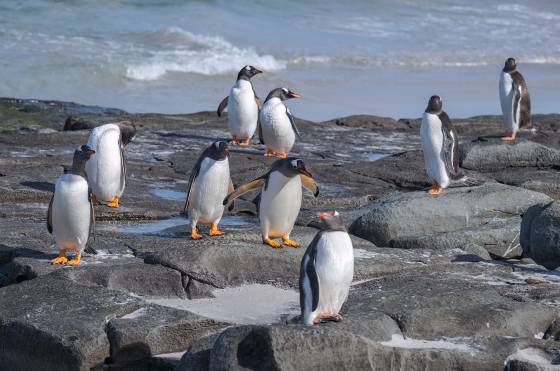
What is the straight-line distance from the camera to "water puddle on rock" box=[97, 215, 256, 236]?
8500 millimetres

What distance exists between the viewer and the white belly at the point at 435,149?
10133 millimetres

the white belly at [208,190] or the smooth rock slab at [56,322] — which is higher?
the white belly at [208,190]

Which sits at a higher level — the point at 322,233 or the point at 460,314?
the point at 322,233

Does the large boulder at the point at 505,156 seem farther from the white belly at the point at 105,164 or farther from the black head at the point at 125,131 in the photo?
the white belly at the point at 105,164

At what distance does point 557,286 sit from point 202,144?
721 cm

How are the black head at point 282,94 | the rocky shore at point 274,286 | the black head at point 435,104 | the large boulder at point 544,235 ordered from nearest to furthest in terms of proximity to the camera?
the rocky shore at point 274,286 < the large boulder at point 544,235 < the black head at point 435,104 < the black head at point 282,94

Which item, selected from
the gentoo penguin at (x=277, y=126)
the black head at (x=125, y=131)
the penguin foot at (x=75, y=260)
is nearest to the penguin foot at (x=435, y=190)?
the gentoo penguin at (x=277, y=126)

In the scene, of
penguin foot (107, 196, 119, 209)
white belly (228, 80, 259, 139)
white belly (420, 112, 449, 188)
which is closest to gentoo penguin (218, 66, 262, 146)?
white belly (228, 80, 259, 139)

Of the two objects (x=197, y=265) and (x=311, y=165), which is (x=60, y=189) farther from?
(x=311, y=165)

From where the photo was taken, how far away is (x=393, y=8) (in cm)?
3653

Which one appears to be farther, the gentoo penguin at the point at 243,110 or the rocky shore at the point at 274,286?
the gentoo penguin at the point at 243,110

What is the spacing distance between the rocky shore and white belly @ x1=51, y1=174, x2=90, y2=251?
0.18 meters

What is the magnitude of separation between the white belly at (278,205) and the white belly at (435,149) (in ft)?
9.10

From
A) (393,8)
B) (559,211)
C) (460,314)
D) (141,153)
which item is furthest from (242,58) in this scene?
(460,314)
